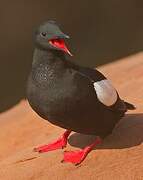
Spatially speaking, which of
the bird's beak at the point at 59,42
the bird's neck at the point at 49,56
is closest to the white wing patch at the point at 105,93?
the bird's neck at the point at 49,56

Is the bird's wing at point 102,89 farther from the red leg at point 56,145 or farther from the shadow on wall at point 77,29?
the shadow on wall at point 77,29

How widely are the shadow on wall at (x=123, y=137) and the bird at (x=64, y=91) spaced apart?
26cm

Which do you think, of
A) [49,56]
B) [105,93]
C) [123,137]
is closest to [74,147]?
[123,137]

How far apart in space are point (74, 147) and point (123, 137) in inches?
18.6

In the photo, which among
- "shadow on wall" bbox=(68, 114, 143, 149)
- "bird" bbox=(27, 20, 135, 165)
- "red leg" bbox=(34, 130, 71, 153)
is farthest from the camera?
"red leg" bbox=(34, 130, 71, 153)

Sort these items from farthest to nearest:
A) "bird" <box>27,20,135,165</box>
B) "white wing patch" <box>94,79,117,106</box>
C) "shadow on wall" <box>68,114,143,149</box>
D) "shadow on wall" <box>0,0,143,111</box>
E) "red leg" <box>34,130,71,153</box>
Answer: "shadow on wall" <box>0,0,143,111</box> → "red leg" <box>34,130,71,153</box> → "shadow on wall" <box>68,114,143,149</box> → "white wing patch" <box>94,79,117,106</box> → "bird" <box>27,20,135,165</box>

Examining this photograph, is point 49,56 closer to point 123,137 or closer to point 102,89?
point 102,89

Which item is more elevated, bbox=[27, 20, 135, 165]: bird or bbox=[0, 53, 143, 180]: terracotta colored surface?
bbox=[27, 20, 135, 165]: bird

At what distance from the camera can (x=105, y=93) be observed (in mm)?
4941

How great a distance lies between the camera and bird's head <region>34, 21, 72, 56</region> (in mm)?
4551

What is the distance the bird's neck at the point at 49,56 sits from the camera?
4.73 meters

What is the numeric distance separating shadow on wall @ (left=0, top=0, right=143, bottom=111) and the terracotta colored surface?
5572 mm

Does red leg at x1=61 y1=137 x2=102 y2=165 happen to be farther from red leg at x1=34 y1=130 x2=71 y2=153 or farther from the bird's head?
the bird's head

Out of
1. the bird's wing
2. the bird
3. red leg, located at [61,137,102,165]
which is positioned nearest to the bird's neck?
the bird
